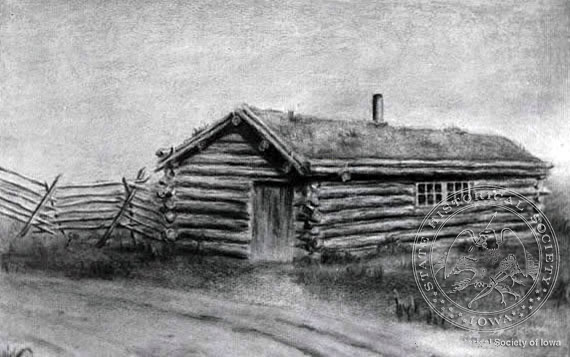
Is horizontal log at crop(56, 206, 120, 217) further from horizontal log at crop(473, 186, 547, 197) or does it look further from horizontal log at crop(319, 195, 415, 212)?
horizontal log at crop(473, 186, 547, 197)

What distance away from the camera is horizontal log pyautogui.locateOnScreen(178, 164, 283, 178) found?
745 centimetres

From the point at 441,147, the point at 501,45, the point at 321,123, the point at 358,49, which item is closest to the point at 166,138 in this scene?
the point at 321,123

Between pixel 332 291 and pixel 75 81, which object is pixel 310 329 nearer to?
pixel 332 291

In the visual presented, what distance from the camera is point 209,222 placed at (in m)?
7.38

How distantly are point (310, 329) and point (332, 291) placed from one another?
0.53 meters

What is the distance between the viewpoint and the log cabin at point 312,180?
23.6ft

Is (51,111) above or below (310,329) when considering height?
above

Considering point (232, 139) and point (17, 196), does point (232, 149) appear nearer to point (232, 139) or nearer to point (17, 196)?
point (232, 139)

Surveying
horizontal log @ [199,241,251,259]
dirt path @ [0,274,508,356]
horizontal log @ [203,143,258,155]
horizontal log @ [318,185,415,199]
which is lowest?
dirt path @ [0,274,508,356]

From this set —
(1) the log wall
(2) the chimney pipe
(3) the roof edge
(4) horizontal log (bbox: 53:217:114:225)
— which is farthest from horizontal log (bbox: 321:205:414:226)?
(4) horizontal log (bbox: 53:217:114:225)

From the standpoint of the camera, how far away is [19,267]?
6.91 metres

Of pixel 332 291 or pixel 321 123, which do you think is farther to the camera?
pixel 321 123

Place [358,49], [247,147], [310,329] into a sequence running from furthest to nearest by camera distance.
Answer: [247,147] → [358,49] → [310,329]

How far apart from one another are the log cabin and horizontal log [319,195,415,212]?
14mm
